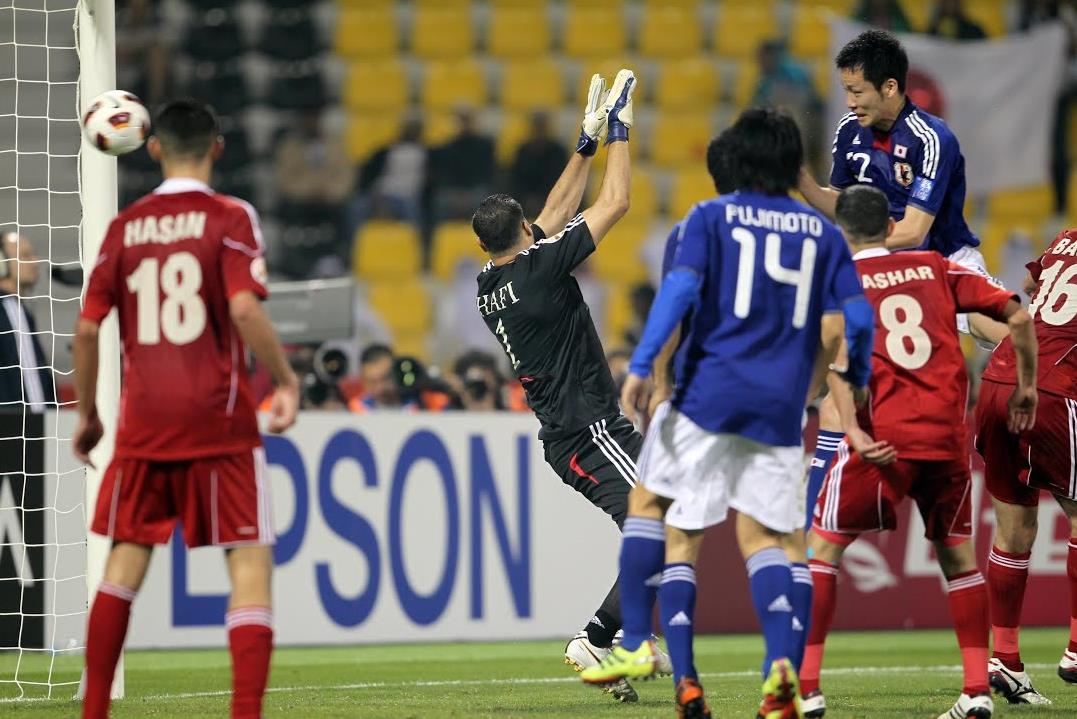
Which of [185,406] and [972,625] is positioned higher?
[185,406]

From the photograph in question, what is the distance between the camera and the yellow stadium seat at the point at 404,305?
15.6 meters

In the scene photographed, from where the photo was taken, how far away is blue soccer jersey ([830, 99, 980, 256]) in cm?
716

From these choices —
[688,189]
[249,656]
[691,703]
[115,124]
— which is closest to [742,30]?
[688,189]

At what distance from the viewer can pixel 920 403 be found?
6.10 m

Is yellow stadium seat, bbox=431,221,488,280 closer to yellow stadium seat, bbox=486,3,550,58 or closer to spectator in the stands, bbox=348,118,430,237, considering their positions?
spectator in the stands, bbox=348,118,430,237

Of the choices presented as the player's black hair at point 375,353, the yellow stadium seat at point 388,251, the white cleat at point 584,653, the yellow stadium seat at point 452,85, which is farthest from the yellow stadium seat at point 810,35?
the white cleat at point 584,653

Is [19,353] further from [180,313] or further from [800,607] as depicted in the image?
[800,607]

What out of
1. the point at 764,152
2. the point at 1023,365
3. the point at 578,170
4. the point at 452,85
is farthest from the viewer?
the point at 452,85

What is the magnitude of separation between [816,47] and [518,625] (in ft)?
29.5

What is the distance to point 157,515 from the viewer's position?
520 centimetres

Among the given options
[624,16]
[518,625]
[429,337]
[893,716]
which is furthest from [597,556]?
[624,16]

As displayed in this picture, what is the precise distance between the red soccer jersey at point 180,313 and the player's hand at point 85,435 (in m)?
0.13

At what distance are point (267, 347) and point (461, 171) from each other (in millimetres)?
10832

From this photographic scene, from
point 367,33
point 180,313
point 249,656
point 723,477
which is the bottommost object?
point 249,656
